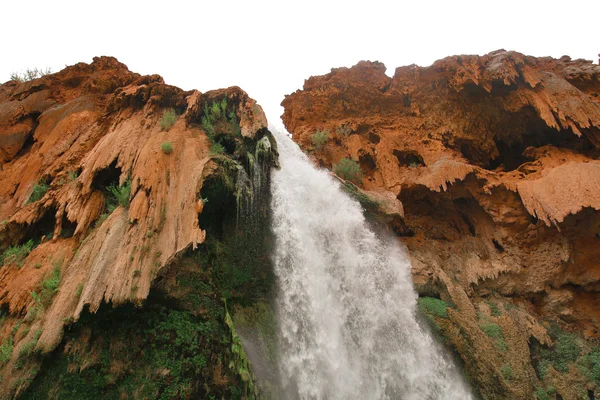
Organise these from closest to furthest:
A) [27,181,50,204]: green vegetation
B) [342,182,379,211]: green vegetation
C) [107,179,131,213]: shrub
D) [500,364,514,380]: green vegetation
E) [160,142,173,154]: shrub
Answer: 1. [107,179,131,213]: shrub
2. [500,364,514,380]: green vegetation
3. [160,142,173,154]: shrub
4. [27,181,50,204]: green vegetation
5. [342,182,379,211]: green vegetation

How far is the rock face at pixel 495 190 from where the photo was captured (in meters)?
9.45

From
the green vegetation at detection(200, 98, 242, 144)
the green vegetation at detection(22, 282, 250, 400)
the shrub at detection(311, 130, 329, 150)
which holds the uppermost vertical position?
the green vegetation at detection(200, 98, 242, 144)

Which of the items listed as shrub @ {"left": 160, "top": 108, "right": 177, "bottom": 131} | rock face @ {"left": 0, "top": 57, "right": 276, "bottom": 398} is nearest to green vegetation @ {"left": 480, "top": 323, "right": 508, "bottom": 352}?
rock face @ {"left": 0, "top": 57, "right": 276, "bottom": 398}

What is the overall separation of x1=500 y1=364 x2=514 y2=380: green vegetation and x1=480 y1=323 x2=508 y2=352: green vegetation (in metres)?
0.53

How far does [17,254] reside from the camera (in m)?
7.76

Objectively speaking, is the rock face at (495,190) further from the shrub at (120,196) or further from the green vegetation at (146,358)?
the shrub at (120,196)

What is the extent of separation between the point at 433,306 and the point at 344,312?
3.17 m

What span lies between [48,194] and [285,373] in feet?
29.2

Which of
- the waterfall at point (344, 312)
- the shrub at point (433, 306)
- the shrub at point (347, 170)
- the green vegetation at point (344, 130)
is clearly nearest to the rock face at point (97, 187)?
the waterfall at point (344, 312)

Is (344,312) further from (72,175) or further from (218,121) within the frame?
(72,175)

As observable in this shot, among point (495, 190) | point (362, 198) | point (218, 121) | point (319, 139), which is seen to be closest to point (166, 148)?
point (218, 121)

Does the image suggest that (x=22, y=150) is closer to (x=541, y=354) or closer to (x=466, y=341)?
(x=466, y=341)

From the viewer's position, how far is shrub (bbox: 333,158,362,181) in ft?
45.8

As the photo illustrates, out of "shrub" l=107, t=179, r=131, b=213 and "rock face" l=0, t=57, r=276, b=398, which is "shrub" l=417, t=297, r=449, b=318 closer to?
Answer: "rock face" l=0, t=57, r=276, b=398
